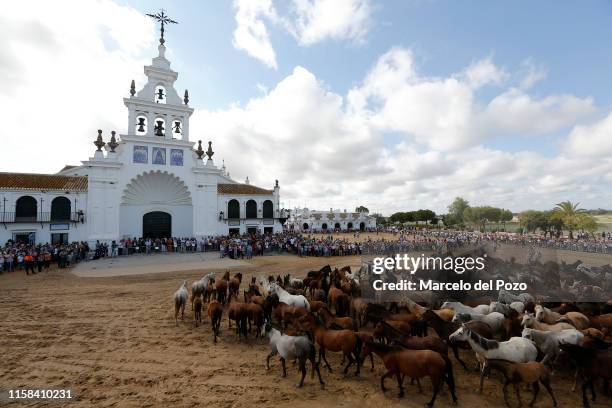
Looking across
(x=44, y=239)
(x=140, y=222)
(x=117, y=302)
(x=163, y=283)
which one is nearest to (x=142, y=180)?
(x=140, y=222)

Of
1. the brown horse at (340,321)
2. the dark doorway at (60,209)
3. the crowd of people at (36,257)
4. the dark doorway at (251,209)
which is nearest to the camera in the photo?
the brown horse at (340,321)

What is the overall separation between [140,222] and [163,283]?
16.6 metres

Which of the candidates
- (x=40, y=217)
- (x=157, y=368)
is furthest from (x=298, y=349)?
(x=40, y=217)

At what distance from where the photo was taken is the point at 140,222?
96.2 feet

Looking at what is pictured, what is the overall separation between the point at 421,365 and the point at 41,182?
110 feet

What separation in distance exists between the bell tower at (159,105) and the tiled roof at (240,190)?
715cm

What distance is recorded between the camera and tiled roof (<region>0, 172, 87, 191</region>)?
2488 centimetres

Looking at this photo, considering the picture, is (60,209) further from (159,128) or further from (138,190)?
(159,128)

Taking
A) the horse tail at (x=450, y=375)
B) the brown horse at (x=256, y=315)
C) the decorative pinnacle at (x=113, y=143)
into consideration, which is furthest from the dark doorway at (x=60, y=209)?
the horse tail at (x=450, y=375)

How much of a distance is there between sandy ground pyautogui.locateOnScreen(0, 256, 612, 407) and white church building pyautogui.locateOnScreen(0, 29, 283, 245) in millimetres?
17323

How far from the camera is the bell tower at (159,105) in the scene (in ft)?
93.5

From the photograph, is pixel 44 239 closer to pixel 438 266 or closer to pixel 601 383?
pixel 438 266

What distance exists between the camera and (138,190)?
Result: 2942 cm

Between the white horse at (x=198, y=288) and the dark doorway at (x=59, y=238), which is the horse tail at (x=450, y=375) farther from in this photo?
the dark doorway at (x=59, y=238)
